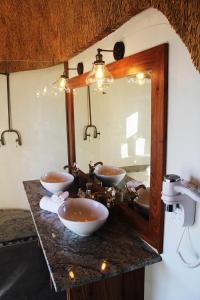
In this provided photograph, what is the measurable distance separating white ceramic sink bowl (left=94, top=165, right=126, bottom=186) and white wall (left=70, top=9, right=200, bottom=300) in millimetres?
613

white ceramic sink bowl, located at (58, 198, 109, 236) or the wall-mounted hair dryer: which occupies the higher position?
the wall-mounted hair dryer

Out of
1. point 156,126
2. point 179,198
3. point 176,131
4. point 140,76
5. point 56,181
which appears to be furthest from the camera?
point 56,181

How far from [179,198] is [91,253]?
59 centimetres

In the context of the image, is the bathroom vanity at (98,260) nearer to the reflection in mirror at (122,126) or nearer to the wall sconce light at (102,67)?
the reflection in mirror at (122,126)

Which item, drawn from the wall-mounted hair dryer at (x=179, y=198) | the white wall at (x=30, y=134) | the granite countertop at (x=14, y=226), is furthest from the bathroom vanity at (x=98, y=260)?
the white wall at (x=30, y=134)

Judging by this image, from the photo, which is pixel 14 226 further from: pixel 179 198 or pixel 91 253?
pixel 179 198

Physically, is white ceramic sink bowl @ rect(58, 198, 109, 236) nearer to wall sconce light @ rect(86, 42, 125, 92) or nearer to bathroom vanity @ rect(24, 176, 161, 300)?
bathroom vanity @ rect(24, 176, 161, 300)

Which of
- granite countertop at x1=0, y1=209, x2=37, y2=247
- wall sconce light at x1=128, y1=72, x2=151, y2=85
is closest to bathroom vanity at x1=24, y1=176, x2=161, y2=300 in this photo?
wall sconce light at x1=128, y1=72, x2=151, y2=85

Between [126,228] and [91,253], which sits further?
[126,228]

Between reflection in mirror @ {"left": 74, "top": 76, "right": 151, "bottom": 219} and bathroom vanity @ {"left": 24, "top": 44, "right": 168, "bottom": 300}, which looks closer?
bathroom vanity @ {"left": 24, "top": 44, "right": 168, "bottom": 300}

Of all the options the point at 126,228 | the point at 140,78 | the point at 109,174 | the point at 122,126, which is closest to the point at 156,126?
the point at 140,78

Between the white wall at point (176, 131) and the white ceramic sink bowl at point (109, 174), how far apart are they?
613 mm

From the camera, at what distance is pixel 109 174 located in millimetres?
2025

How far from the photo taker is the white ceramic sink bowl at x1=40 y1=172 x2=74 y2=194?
2203mm
